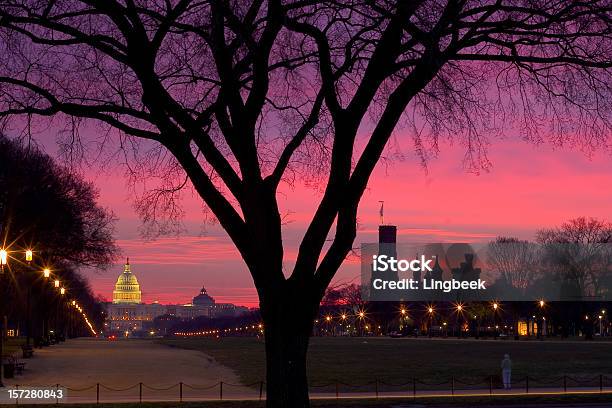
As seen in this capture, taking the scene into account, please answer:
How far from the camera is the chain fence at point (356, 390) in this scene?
39938 mm

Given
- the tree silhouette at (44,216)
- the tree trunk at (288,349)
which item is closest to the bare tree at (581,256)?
the tree silhouette at (44,216)

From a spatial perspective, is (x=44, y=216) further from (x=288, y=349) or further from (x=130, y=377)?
(x=288, y=349)

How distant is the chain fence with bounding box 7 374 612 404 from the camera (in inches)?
1572

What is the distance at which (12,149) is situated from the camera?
76.2 meters

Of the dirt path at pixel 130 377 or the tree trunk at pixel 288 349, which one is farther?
the dirt path at pixel 130 377

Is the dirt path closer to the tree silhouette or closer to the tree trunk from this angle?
the tree silhouette

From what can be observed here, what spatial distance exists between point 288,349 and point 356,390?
30.1 meters

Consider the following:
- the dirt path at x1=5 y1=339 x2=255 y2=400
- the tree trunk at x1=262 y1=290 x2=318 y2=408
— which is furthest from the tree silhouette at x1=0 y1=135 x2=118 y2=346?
the tree trunk at x1=262 y1=290 x2=318 y2=408

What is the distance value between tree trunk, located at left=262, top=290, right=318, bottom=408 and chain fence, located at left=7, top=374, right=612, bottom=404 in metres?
22.9

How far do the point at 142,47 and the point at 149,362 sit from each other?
201ft

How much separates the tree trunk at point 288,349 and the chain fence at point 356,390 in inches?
902

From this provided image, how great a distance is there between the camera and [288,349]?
613 inches

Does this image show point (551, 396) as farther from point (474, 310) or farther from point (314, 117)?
point (474, 310)

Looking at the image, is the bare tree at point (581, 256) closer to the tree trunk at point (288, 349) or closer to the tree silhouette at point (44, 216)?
the tree silhouette at point (44, 216)
